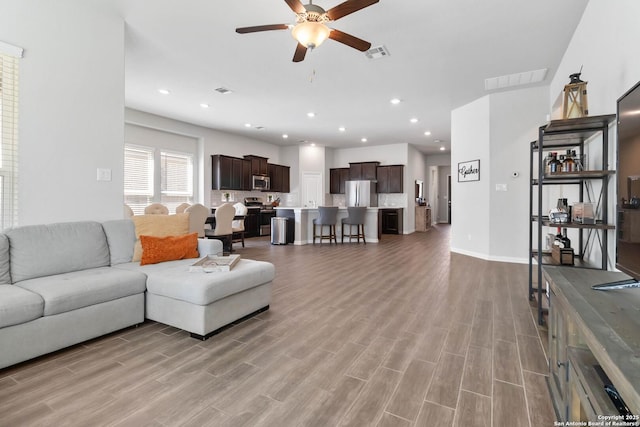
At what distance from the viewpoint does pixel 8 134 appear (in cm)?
247

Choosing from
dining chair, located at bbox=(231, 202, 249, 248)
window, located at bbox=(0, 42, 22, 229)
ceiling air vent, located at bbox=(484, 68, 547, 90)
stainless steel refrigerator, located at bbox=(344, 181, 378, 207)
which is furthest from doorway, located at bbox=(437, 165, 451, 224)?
window, located at bbox=(0, 42, 22, 229)

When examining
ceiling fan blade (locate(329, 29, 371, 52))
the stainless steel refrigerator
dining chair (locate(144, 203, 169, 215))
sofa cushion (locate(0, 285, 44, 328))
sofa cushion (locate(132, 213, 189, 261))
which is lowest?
sofa cushion (locate(0, 285, 44, 328))

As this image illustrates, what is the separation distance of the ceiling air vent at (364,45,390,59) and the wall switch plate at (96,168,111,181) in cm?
325

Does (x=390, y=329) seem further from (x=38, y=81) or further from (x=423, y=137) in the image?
(x=423, y=137)

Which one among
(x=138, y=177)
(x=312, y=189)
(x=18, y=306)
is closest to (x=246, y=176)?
(x=312, y=189)

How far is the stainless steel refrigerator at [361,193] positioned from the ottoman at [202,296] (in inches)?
297

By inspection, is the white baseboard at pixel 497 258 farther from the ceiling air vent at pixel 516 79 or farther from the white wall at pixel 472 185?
the ceiling air vent at pixel 516 79

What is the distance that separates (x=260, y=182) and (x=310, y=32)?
A: 22.8 feet

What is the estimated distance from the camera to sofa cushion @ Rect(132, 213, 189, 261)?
9.91 feet

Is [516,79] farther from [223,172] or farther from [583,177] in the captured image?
[223,172]

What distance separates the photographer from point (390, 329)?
2.49 m

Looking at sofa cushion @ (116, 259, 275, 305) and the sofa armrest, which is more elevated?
the sofa armrest

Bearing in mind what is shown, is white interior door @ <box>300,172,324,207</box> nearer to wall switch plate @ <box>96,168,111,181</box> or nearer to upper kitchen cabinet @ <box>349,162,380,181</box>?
upper kitchen cabinet @ <box>349,162,380,181</box>

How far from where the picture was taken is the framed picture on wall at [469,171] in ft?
18.1
